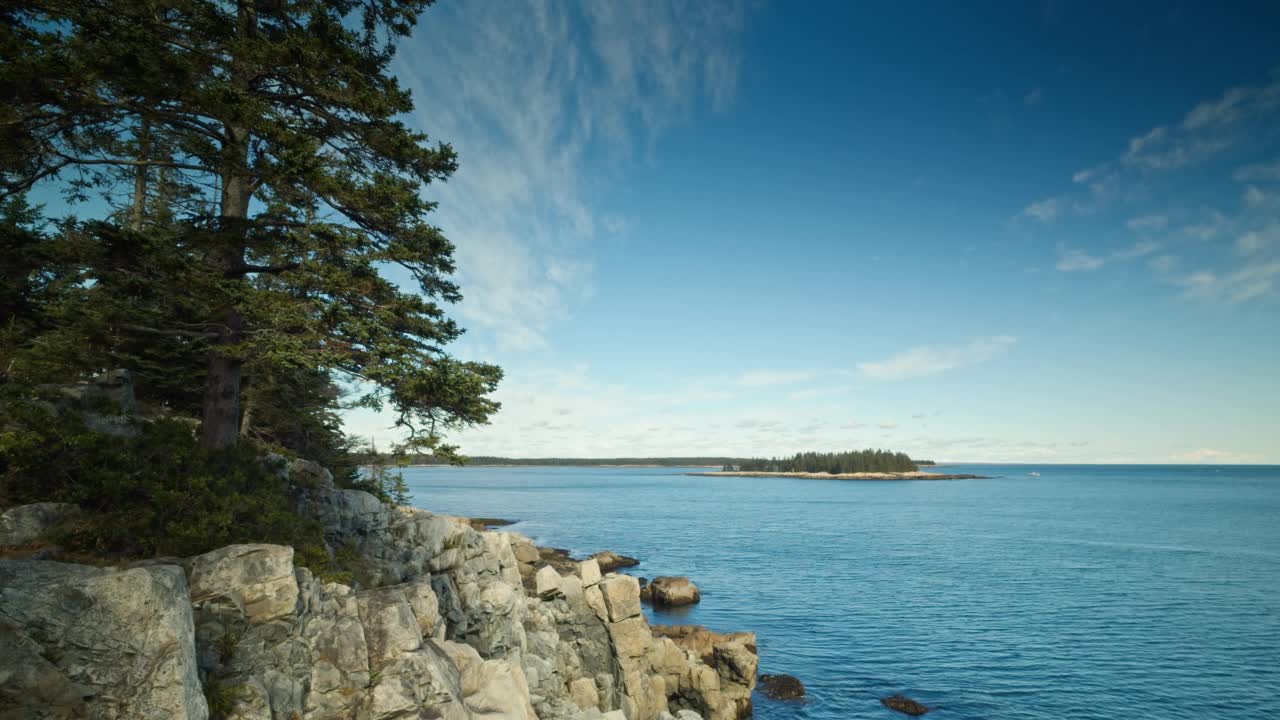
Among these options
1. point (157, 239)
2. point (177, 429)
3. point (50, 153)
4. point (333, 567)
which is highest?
point (50, 153)

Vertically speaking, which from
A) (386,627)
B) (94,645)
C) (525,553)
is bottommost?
(525,553)

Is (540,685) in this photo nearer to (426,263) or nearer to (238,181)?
(426,263)

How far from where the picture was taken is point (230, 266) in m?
14.5

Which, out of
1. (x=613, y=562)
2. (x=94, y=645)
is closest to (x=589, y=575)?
(x=94, y=645)

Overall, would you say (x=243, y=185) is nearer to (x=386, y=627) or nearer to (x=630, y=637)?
(x=386, y=627)

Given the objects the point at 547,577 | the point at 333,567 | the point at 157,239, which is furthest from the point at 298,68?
the point at 547,577

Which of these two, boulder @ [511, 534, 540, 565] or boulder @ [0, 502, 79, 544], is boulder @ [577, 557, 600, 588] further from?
boulder @ [0, 502, 79, 544]

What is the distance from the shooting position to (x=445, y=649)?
42.8 ft

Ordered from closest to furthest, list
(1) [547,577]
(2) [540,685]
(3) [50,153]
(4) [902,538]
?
1. (3) [50,153]
2. (2) [540,685]
3. (1) [547,577]
4. (4) [902,538]

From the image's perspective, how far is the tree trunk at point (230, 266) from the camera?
13375 mm

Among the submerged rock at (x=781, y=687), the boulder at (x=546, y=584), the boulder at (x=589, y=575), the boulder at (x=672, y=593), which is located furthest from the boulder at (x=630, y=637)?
the boulder at (x=672, y=593)

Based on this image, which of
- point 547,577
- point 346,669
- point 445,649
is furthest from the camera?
point 547,577

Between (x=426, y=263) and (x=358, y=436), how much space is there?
83.7 ft

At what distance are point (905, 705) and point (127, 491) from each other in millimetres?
28721
